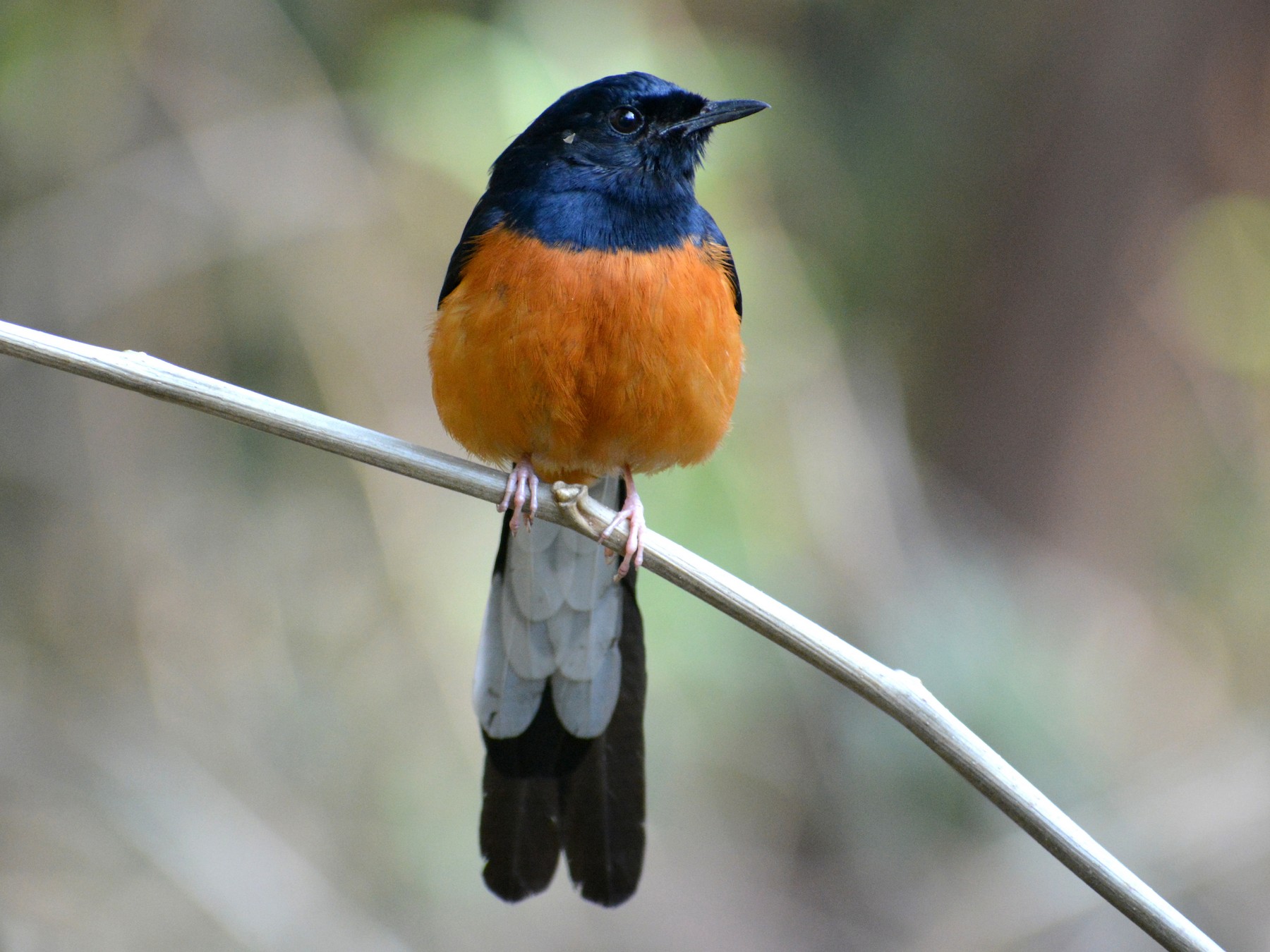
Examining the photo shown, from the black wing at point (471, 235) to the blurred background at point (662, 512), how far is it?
153 centimetres

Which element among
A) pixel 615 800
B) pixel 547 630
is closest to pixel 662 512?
pixel 547 630

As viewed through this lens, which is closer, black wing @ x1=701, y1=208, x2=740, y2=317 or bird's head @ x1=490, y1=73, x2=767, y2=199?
bird's head @ x1=490, y1=73, x2=767, y2=199

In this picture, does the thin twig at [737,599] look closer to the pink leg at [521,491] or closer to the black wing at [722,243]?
the pink leg at [521,491]

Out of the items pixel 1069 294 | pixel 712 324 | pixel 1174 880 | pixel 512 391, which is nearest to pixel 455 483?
pixel 512 391

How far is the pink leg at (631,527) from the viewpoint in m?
2.94

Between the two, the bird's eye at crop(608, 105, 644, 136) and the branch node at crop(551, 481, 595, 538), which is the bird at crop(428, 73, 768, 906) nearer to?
the bird's eye at crop(608, 105, 644, 136)

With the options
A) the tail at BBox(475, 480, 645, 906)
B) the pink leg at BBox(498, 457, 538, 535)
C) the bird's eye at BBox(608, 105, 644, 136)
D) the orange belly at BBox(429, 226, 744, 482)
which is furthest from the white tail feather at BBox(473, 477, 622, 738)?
the bird's eye at BBox(608, 105, 644, 136)

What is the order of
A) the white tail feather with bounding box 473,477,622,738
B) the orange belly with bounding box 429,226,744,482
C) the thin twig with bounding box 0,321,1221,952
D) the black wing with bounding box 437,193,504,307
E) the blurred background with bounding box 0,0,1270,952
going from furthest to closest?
the blurred background with bounding box 0,0,1270,952 < the white tail feather with bounding box 473,477,622,738 < the black wing with bounding box 437,193,504,307 < the orange belly with bounding box 429,226,744,482 < the thin twig with bounding box 0,321,1221,952

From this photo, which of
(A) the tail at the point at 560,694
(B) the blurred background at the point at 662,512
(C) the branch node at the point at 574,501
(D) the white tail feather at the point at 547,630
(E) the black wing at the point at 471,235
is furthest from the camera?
(B) the blurred background at the point at 662,512

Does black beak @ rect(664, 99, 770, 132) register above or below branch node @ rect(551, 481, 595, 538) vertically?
above

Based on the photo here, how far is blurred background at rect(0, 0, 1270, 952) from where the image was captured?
17.7 feet

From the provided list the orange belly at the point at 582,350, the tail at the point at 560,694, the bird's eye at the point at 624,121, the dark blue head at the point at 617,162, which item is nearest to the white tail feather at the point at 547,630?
the tail at the point at 560,694

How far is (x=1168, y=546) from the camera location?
257 inches

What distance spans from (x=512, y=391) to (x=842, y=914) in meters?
4.47
